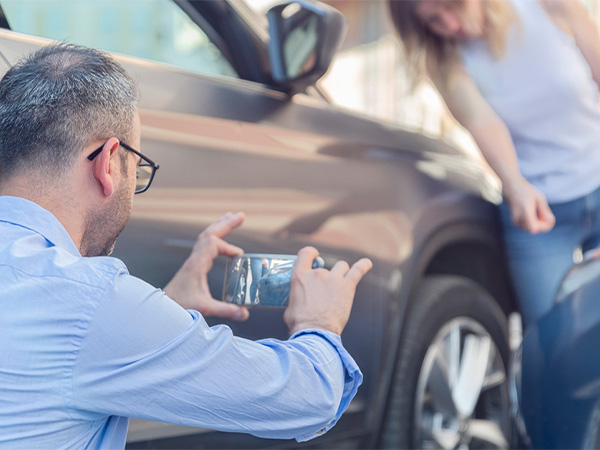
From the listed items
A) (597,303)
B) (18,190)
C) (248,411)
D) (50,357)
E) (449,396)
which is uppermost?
(18,190)

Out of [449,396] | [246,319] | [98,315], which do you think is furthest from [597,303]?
[98,315]

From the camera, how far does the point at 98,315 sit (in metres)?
1.01

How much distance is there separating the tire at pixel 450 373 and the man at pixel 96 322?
3.77ft

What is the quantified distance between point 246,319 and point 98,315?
0.81 m

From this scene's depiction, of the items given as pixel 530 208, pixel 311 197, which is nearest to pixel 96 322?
pixel 311 197

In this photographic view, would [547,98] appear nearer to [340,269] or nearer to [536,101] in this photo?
[536,101]

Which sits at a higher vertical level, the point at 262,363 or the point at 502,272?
the point at 262,363

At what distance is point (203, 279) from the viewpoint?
1668 millimetres

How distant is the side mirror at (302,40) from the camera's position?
1.97 metres

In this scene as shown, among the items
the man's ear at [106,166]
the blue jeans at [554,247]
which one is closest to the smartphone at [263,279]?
the man's ear at [106,166]

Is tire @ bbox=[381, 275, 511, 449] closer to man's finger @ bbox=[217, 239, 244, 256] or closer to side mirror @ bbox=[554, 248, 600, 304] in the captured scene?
side mirror @ bbox=[554, 248, 600, 304]

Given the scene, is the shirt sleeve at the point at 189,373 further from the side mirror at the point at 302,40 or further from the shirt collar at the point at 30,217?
the side mirror at the point at 302,40

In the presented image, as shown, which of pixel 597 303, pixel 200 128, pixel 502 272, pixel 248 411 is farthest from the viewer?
pixel 502 272

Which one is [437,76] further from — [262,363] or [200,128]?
[262,363]
